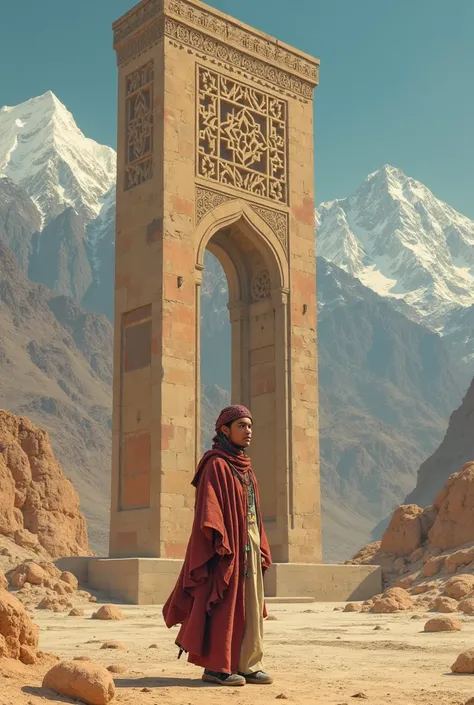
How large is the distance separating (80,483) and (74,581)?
66.7 metres

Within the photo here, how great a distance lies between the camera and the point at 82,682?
15.4 ft

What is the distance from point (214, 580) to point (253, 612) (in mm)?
294

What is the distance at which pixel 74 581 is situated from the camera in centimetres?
1439

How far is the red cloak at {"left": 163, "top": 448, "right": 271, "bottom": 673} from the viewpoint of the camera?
573 cm

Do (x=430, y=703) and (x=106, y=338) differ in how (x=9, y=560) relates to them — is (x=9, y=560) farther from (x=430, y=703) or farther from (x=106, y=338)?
(x=106, y=338)

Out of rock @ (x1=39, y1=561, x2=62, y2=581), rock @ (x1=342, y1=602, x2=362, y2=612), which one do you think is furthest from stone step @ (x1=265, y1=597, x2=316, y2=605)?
rock @ (x1=39, y1=561, x2=62, y2=581)

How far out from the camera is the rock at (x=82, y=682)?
469 cm

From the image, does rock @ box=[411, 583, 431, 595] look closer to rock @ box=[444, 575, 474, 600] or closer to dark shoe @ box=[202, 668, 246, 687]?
rock @ box=[444, 575, 474, 600]

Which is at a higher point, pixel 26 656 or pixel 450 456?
pixel 450 456

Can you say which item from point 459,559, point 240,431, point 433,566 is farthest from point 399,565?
point 240,431

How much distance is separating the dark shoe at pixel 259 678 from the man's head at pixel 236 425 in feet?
4.31

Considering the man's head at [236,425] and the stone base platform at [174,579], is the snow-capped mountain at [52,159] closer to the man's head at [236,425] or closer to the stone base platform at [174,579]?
the stone base platform at [174,579]

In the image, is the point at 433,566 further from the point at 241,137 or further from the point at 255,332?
the point at 241,137

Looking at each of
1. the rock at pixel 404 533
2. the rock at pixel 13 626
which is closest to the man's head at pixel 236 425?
the rock at pixel 13 626
